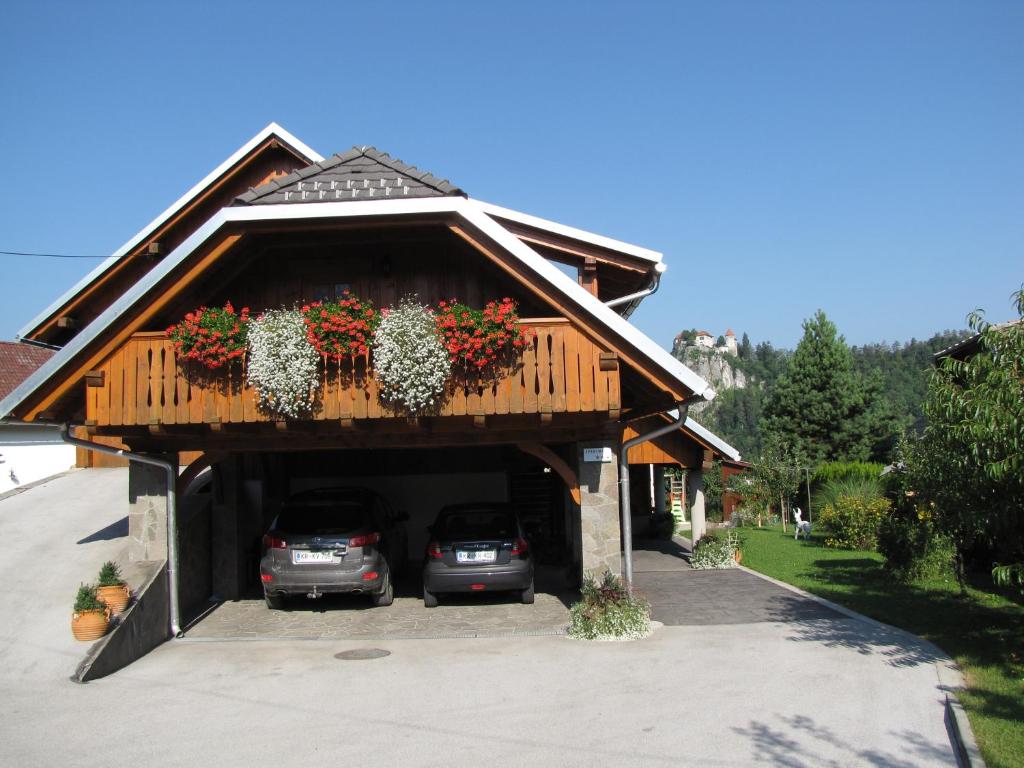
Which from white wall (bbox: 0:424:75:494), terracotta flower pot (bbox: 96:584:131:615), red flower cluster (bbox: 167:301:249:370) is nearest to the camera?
terracotta flower pot (bbox: 96:584:131:615)

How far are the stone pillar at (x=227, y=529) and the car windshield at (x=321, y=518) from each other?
4.77ft

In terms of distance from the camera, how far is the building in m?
10.6

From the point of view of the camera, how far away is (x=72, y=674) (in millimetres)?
8969

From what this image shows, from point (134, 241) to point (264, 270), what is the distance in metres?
5.08

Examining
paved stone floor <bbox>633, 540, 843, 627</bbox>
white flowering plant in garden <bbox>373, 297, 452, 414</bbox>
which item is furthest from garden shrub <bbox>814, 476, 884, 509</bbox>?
white flowering plant in garden <bbox>373, 297, 452, 414</bbox>

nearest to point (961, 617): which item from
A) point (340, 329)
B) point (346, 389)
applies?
point (346, 389)

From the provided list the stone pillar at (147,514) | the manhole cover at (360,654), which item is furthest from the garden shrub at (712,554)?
the stone pillar at (147,514)

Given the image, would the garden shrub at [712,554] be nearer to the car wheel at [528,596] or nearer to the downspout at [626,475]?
the car wheel at [528,596]

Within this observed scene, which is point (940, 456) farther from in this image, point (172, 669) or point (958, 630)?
point (172, 669)

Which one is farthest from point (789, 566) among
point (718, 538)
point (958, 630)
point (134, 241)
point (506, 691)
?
point (134, 241)

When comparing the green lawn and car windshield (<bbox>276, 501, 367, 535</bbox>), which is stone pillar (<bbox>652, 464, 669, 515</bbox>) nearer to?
the green lawn

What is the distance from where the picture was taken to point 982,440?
7840 millimetres

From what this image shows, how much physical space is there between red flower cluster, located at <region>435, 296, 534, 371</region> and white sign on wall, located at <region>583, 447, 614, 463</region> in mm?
2089

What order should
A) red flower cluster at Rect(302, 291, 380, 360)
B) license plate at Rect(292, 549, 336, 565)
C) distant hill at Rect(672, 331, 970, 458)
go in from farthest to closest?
distant hill at Rect(672, 331, 970, 458), license plate at Rect(292, 549, 336, 565), red flower cluster at Rect(302, 291, 380, 360)
